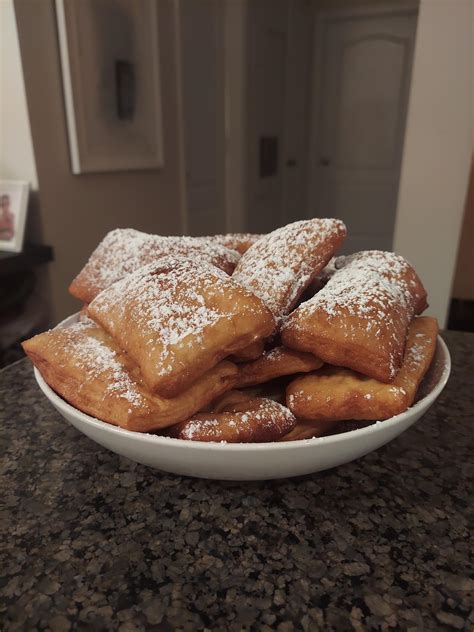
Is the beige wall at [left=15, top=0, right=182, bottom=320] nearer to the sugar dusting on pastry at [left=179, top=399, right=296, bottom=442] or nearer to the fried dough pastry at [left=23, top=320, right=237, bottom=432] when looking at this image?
the fried dough pastry at [left=23, top=320, right=237, bottom=432]

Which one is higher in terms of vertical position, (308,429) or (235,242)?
(235,242)

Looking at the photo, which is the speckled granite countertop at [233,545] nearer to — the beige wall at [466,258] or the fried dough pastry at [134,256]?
the fried dough pastry at [134,256]

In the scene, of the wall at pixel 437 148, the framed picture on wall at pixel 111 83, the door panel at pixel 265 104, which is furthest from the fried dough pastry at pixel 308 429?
the door panel at pixel 265 104

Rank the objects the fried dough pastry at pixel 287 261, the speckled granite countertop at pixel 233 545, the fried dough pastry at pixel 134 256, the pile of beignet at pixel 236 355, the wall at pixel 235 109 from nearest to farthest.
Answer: the speckled granite countertop at pixel 233 545
the pile of beignet at pixel 236 355
the fried dough pastry at pixel 287 261
the fried dough pastry at pixel 134 256
the wall at pixel 235 109

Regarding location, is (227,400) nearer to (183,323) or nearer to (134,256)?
(183,323)

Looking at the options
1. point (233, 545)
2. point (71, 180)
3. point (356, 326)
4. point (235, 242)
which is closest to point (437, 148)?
point (235, 242)

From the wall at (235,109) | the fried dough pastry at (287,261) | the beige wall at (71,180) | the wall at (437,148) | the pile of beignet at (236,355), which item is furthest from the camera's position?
the wall at (235,109)
